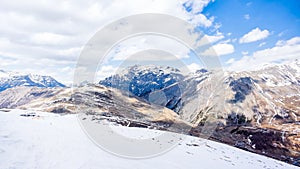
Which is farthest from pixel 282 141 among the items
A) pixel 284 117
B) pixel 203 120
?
pixel 284 117

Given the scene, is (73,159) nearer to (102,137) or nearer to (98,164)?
(98,164)

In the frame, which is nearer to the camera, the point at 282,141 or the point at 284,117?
the point at 282,141

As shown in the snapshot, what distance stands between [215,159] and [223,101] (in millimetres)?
176248

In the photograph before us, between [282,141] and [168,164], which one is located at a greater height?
[168,164]

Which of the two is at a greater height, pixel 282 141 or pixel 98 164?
pixel 98 164

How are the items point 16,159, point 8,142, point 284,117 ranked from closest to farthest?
1. point 16,159
2. point 8,142
3. point 284,117

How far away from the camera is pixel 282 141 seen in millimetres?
106188

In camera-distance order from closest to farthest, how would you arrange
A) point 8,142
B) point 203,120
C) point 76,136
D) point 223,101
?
point 8,142, point 76,136, point 203,120, point 223,101

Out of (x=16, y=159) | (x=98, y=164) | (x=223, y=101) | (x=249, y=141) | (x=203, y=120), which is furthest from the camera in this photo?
(x=223, y=101)

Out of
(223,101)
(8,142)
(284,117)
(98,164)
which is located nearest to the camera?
(98,164)

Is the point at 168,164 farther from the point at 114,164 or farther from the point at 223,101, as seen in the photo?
the point at 223,101

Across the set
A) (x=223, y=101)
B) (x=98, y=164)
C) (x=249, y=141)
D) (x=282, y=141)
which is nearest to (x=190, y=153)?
(x=98, y=164)

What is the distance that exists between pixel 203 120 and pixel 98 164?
477ft

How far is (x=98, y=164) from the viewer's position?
11883mm
